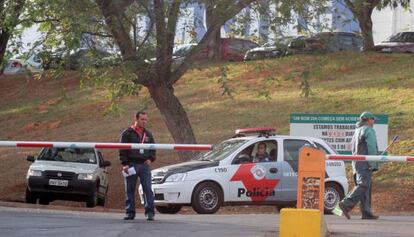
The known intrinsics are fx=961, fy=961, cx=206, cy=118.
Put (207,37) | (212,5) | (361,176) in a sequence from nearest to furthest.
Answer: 1. (361,176)
2. (212,5)
3. (207,37)

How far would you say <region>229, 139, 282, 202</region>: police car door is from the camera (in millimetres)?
18234

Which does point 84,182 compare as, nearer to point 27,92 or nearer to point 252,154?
point 252,154

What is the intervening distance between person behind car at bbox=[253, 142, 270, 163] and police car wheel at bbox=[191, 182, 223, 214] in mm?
982

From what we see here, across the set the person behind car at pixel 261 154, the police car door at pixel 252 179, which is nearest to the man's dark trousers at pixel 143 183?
the police car door at pixel 252 179

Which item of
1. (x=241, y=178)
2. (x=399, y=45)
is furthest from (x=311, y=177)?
(x=399, y=45)

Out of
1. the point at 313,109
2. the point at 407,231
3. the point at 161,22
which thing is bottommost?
the point at 407,231

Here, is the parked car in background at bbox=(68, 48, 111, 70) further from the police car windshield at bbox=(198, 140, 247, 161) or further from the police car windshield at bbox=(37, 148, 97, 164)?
the police car windshield at bbox=(198, 140, 247, 161)

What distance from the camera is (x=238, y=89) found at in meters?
34.5

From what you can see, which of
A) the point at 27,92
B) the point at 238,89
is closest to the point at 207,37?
the point at 238,89

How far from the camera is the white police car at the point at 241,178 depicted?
17.9 metres

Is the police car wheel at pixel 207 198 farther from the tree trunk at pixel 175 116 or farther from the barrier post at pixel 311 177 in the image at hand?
the barrier post at pixel 311 177

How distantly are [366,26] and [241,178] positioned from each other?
1974 cm

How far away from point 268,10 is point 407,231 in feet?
25.9

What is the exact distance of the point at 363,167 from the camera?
51.6 ft
